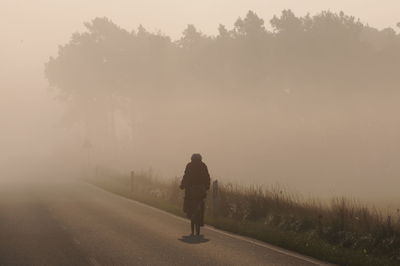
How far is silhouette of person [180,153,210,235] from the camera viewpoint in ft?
50.4

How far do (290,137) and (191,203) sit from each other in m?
44.1

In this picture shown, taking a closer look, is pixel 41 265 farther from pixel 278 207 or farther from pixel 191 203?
pixel 278 207

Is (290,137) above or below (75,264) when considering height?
above

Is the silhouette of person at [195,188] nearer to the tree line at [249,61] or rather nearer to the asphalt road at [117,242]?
the asphalt road at [117,242]

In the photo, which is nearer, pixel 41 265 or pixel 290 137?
pixel 41 265

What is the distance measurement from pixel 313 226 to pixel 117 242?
5.21 metres

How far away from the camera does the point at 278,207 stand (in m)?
18.5

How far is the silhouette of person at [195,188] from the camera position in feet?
50.4

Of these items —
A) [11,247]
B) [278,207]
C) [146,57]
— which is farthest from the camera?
[146,57]

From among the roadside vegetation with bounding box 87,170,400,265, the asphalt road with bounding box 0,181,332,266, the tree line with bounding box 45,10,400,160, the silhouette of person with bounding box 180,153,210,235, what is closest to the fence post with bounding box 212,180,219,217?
the roadside vegetation with bounding box 87,170,400,265

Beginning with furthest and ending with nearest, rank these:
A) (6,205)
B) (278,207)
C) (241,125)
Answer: (241,125) → (6,205) → (278,207)

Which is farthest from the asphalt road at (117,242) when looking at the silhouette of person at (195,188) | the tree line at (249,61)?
the tree line at (249,61)

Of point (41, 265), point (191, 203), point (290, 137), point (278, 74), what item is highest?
point (278, 74)

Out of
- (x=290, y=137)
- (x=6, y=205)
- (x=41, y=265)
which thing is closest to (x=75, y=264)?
(x=41, y=265)
